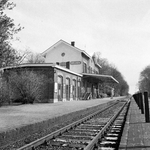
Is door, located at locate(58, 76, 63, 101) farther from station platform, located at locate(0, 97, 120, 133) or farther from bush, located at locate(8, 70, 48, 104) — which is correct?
station platform, located at locate(0, 97, 120, 133)

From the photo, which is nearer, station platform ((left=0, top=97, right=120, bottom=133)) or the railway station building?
station platform ((left=0, top=97, right=120, bottom=133))

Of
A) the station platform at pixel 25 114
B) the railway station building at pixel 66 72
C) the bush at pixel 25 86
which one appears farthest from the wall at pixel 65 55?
the station platform at pixel 25 114

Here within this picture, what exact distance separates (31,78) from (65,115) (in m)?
8.16

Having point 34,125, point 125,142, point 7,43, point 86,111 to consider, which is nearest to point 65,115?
point 34,125

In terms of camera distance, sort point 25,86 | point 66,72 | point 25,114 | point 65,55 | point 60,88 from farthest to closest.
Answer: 1. point 65,55
2. point 66,72
3. point 60,88
4. point 25,86
5. point 25,114

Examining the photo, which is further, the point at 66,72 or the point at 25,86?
the point at 66,72

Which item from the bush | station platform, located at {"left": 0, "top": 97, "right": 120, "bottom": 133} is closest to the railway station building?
the bush

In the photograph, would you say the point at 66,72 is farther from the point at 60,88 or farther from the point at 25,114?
the point at 25,114

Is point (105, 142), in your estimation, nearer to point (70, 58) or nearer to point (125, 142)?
point (125, 142)

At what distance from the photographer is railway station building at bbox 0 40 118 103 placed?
19.7 m

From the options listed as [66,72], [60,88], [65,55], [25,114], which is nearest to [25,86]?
[60,88]

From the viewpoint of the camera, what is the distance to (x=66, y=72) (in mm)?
23562

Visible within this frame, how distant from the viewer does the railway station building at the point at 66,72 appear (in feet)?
64.5

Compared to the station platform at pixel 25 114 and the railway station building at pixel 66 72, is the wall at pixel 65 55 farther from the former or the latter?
the station platform at pixel 25 114
